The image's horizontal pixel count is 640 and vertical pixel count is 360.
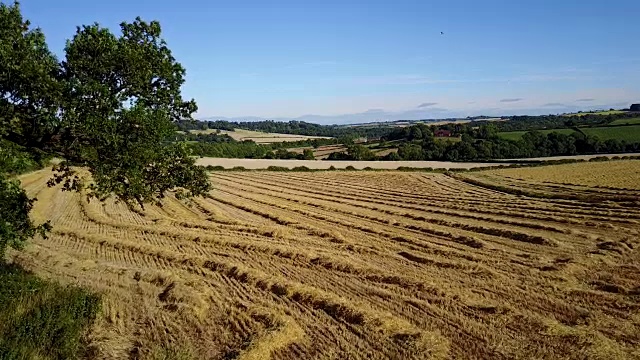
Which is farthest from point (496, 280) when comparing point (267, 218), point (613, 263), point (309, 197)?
point (309, 197)

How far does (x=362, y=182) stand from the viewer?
52781mm

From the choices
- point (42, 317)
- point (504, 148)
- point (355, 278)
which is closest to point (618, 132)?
point (504, 148)

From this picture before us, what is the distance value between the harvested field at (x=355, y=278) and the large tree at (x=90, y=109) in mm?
3847

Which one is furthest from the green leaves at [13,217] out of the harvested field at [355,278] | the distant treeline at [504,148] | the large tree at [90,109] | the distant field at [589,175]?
the distant treeline at [504,148]

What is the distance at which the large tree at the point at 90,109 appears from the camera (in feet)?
38.7

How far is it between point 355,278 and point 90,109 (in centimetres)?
973

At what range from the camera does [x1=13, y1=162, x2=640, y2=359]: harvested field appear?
38.4 feet

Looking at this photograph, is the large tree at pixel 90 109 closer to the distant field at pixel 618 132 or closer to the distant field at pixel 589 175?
the distant field at pixel 589 175

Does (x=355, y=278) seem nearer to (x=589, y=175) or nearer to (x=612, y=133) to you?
(x=589, y=175)

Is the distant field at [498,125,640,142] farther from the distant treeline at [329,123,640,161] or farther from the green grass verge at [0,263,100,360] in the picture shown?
the green grass verge at [0,263,100,360]

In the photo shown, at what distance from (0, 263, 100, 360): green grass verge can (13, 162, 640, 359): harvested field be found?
56cm

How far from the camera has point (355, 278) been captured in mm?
16766

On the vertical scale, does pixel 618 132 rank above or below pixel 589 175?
above

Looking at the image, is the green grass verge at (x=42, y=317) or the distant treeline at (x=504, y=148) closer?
the green grass verge at (x=42, y=317)
